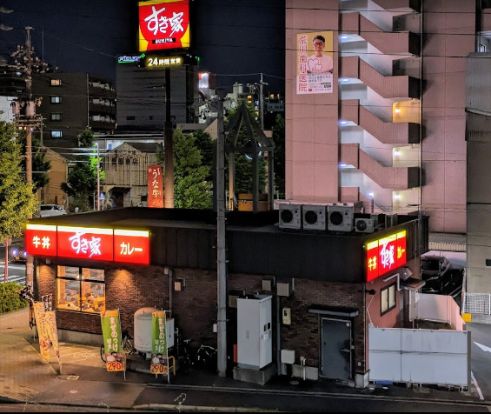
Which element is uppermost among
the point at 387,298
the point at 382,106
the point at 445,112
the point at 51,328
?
the point at 382,106

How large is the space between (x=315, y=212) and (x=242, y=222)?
552 centimetres

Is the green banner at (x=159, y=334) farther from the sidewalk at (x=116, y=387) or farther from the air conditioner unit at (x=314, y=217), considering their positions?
the air conditioner unit at (x=314, y=217)

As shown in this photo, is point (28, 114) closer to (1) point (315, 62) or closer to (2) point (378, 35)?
(1) point (315, 62)

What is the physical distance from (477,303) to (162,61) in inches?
739

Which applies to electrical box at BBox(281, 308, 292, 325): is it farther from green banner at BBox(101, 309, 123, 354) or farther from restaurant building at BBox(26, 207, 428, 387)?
green banner at BBox(101, 309, 123, 354)

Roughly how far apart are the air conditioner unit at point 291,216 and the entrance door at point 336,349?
2.91 m

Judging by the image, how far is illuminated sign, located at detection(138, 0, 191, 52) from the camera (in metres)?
32.3

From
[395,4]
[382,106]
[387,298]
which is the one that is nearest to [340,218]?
[387,298]

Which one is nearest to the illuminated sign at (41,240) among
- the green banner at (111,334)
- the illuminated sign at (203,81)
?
the green banner at (111,334)

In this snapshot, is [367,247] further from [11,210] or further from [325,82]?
→ [325,82]

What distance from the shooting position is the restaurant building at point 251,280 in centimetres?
1838

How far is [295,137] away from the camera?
47906 millimetres

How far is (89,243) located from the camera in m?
21.3

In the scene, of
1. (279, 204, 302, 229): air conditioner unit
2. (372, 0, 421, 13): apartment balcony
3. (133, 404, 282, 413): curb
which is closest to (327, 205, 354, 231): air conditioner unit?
(279, 204, 302, 229): air conditioner unit
